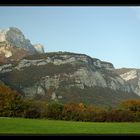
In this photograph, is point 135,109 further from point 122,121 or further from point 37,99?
point 37,99

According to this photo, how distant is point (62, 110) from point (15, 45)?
184 cm

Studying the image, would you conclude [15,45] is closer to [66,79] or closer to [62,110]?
[66,79]

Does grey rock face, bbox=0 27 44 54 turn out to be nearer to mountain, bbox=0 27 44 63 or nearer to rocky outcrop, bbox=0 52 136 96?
mountain, bbox=0 27 44 63

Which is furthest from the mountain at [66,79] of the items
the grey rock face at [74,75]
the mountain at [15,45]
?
the mountain at [15,45]

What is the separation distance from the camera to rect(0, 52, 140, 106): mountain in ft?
18.5

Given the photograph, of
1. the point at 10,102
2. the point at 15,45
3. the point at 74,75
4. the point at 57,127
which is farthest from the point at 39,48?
the point at 57,127

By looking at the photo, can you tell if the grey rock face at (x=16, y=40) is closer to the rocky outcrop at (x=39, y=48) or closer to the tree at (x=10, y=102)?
the rocky outcrop at (x=39, y=48)

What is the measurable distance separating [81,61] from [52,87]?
4.12 feet

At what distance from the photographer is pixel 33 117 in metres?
5.53

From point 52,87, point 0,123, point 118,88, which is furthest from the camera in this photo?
point 118,88

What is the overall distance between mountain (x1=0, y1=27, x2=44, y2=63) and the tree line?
0.68 metres

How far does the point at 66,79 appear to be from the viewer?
6.36 m
